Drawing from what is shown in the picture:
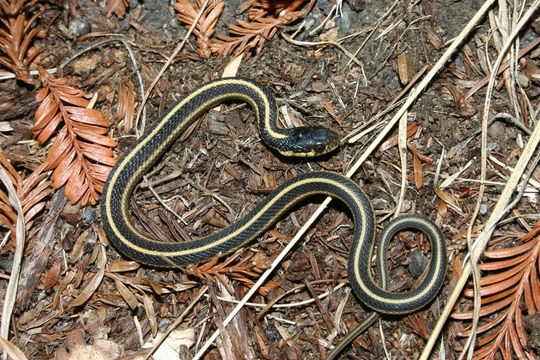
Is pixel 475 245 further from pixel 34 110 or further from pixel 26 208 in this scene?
pixel 34 110

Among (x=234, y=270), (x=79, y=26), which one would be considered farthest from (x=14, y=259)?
(x=79, y=26)

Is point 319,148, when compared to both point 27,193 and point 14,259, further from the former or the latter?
point 14,259

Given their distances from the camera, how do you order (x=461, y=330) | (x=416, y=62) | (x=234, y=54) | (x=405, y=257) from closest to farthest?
(x=461, y=330)
(x=405, y=257)
(x=416, y=62)
(x=234, y=54)

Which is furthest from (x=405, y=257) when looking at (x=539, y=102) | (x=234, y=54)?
(x=234, y=54)

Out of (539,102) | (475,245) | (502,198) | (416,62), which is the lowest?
(475,245)

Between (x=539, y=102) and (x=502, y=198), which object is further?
(x=539, y=102)

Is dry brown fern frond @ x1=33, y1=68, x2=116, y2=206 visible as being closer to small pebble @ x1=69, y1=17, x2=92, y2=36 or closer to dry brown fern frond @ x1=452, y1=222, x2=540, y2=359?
small pebble @ x1=69, y1=17, x2=92, y2=36

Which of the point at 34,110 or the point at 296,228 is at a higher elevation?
the point at 296,228
